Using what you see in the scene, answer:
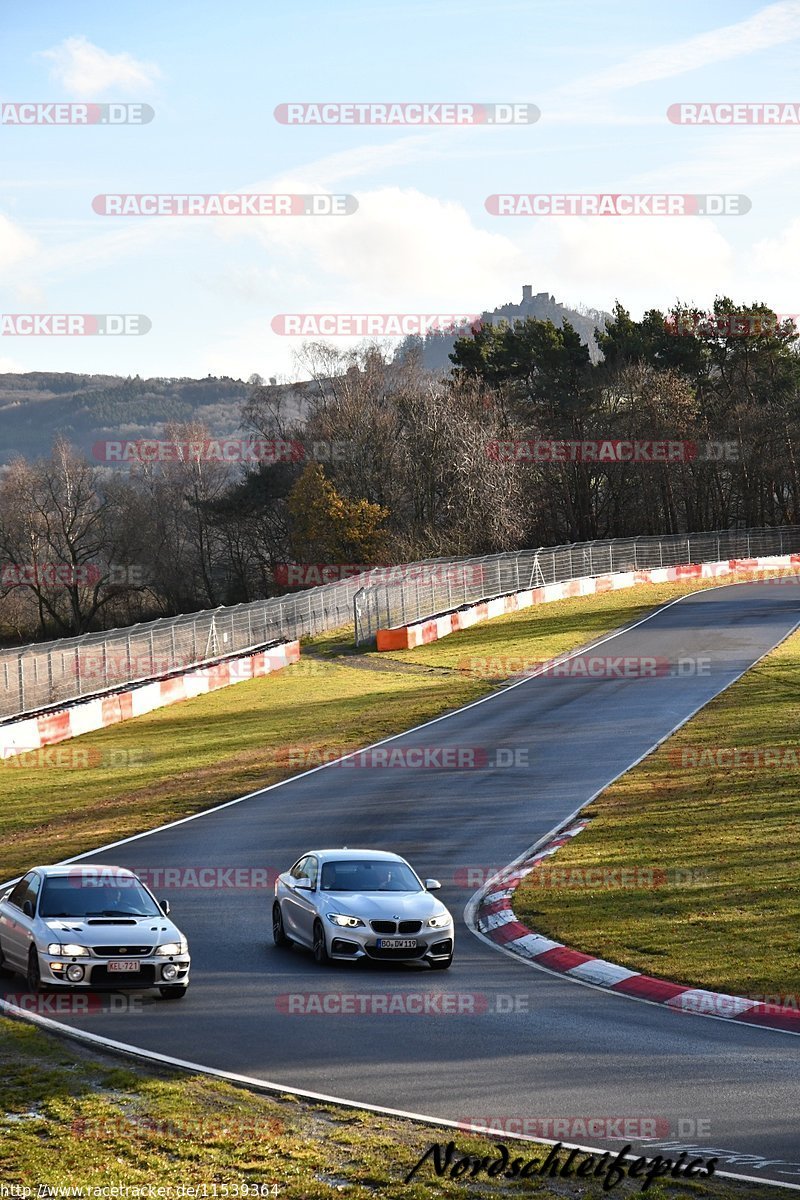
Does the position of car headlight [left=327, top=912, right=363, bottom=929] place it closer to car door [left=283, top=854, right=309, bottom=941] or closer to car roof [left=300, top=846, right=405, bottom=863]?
car door [left=283, top=854, right=309, bottom=941]

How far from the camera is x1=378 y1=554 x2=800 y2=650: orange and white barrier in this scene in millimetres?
55062

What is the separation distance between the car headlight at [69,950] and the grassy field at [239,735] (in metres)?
7.92

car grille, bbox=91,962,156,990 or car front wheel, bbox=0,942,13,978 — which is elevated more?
car grille, bbox=91,962,156,990

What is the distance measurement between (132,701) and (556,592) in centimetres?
2950

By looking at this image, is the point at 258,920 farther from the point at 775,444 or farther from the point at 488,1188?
the point at 775,444

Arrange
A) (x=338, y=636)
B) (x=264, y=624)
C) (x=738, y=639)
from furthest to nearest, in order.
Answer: (x=338, y=636)
(x=264, y=624)
(x=738, y=639)

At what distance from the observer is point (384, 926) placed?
16.1m

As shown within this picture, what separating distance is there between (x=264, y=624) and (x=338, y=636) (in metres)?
5.25

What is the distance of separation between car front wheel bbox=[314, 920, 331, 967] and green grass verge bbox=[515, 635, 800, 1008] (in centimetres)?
304

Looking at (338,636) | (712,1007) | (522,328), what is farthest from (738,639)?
(522,328)

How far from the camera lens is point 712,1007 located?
45.7ft

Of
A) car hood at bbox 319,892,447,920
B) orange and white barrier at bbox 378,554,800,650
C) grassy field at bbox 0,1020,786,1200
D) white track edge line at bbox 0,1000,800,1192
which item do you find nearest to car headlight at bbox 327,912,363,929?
car hood at bbox 319,892,447,920

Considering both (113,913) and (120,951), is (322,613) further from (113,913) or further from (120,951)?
(120,951)

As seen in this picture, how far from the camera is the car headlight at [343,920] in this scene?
1620cm
